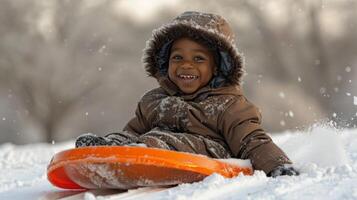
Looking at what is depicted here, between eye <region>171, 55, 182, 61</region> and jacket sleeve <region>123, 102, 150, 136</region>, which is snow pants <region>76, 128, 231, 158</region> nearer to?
jacket sleeve <region>123, 102, 150, 136</region>

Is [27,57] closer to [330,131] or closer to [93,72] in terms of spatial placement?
[93,72]

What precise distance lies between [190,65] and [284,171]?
2.76 feet

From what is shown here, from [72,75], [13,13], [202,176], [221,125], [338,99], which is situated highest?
[13,13]

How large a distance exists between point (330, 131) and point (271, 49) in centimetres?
2114

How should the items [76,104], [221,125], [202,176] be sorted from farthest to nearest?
[76,104] < [221,125] < [202,176]

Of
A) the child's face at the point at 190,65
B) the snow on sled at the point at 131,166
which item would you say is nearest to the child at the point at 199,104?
the child's face at the point at 190,65

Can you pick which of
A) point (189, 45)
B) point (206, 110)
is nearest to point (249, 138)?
point (206, 110)

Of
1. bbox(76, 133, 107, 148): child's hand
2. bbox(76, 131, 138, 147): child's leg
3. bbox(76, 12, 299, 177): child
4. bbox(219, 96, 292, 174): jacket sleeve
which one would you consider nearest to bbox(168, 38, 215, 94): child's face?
bbox(76, 12, 299, 177): child

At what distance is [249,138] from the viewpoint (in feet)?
10.4

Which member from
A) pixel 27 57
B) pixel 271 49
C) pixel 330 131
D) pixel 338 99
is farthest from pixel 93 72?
pixel 330 131

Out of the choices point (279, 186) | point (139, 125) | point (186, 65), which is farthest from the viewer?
point (139, 125)

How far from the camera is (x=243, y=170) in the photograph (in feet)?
10.0

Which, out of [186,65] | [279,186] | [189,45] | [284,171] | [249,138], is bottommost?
[279,186]

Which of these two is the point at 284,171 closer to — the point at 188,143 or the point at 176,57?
the point at 188,143
